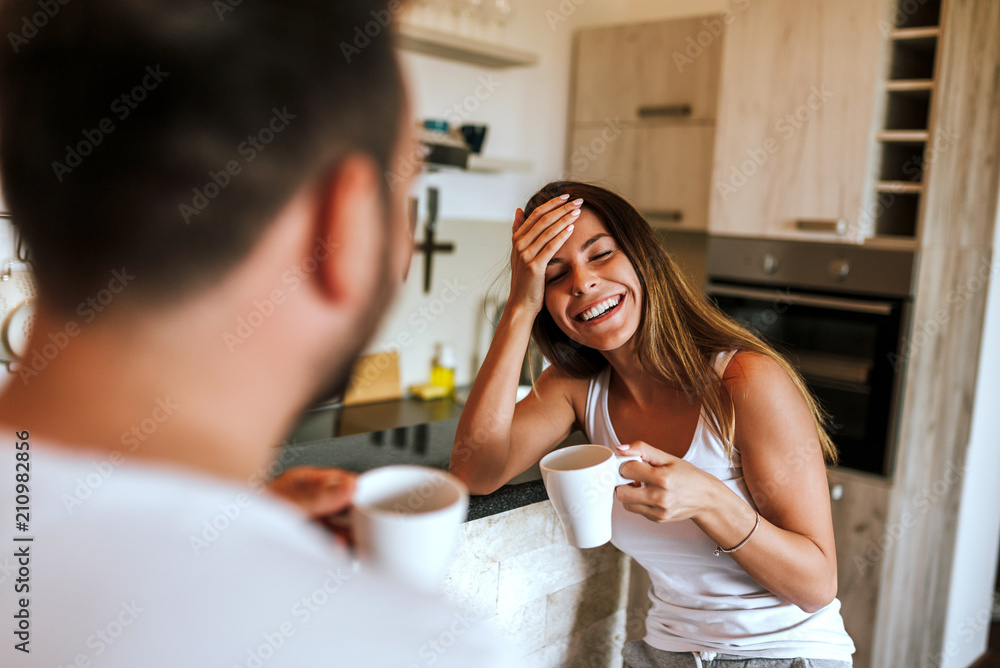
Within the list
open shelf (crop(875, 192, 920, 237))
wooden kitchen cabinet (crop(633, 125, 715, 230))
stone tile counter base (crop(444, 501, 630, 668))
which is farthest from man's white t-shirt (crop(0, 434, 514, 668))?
wooden kitchen cabinet (crop(633, 125, 715, 230))

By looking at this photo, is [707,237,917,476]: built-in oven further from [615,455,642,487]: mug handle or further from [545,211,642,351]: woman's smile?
[615,455,642,487]: mug handle

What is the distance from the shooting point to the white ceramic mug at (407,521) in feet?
0.89

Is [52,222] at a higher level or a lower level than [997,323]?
higher

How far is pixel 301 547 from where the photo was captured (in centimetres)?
28

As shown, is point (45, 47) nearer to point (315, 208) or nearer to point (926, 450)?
point (315, 208)

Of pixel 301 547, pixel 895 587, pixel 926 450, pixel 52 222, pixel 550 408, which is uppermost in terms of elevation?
pixel 52 222

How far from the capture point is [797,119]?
2.34 meters

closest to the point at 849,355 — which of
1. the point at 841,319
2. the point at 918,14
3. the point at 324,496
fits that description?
the point at 841,319

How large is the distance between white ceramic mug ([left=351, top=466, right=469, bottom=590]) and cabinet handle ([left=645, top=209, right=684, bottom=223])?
2.70m

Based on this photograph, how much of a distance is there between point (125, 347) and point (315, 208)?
76 mm

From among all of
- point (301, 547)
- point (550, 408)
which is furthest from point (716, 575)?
point (301, 547)

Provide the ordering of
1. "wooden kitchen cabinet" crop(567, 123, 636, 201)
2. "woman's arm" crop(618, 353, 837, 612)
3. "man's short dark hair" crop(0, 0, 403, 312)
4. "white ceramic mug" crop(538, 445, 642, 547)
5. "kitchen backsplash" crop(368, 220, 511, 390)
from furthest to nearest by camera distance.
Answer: "wooden kitchen cabinet" crop(567, 123, 636, 201)
"kitchen backsplash" crop(368, 220, 511, 390)
"woman's arm" crop(618, 353, 837, 612)
"white ceramic mug" crop(538, 445, 642, 547)
"man's short dark hair" crop(0, 0, 403, 312)

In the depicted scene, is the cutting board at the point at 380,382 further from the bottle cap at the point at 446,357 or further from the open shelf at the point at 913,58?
the open shelf at the point at 913,58

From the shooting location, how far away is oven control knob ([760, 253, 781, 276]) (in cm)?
241
